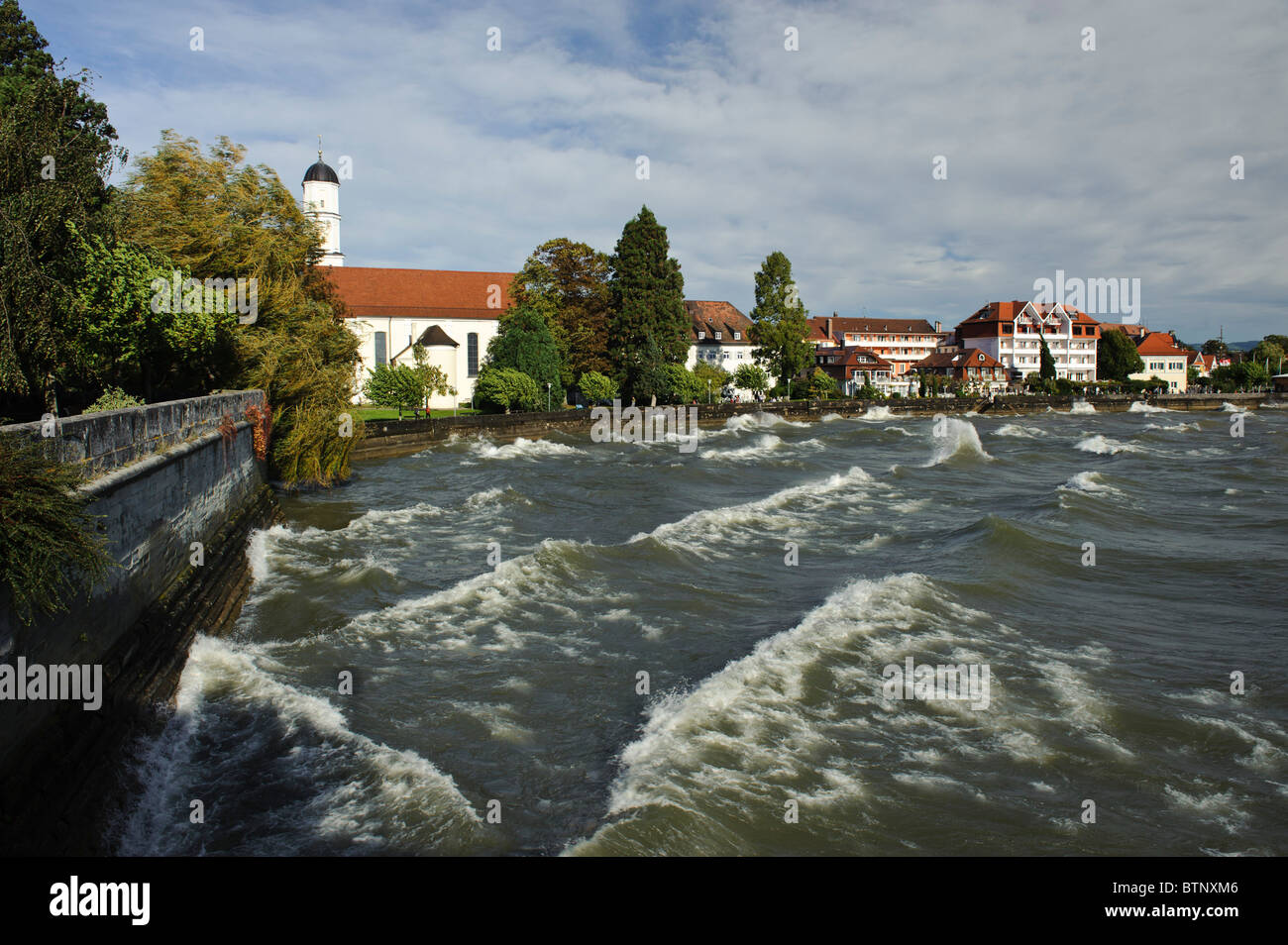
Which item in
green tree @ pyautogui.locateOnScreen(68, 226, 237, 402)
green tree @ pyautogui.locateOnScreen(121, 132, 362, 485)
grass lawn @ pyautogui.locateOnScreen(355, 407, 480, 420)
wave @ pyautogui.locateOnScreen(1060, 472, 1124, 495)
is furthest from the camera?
grass lawn @ pyautogui.locateOnScreen(355, 407, 480, 420)

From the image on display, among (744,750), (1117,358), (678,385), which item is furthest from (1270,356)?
(744,750)

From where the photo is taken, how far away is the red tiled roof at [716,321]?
9438 centimetres

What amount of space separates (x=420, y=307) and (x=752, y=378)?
32.9m

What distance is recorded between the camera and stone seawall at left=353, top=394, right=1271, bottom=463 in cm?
A: 4478

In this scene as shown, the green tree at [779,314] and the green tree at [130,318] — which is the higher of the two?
the green tree at [779,314]

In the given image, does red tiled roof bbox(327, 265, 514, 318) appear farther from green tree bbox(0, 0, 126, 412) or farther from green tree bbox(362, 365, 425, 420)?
green tree bbox(0, 0, 126, 412)

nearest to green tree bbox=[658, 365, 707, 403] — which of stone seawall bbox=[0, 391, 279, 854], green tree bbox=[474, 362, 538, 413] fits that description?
green tree bbox=[474, 362, 538, 413]

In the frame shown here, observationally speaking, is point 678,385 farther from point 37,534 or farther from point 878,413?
point 37,534

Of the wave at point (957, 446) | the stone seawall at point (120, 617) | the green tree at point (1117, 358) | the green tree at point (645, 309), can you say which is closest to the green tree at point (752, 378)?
the green tree at point (645, 309)

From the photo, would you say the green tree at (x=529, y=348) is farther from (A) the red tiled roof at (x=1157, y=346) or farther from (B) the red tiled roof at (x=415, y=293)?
(A) the red tiled roof at (x=1157, y=346)

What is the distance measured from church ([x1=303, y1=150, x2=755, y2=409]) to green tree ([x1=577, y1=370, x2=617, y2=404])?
1096 centimetres

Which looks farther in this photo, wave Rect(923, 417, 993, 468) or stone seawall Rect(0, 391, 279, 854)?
wave Rect(923, 417, 993, 468)

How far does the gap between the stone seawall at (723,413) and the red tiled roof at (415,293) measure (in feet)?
66.8

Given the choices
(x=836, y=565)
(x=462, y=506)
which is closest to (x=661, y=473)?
(x=462, y=506)
